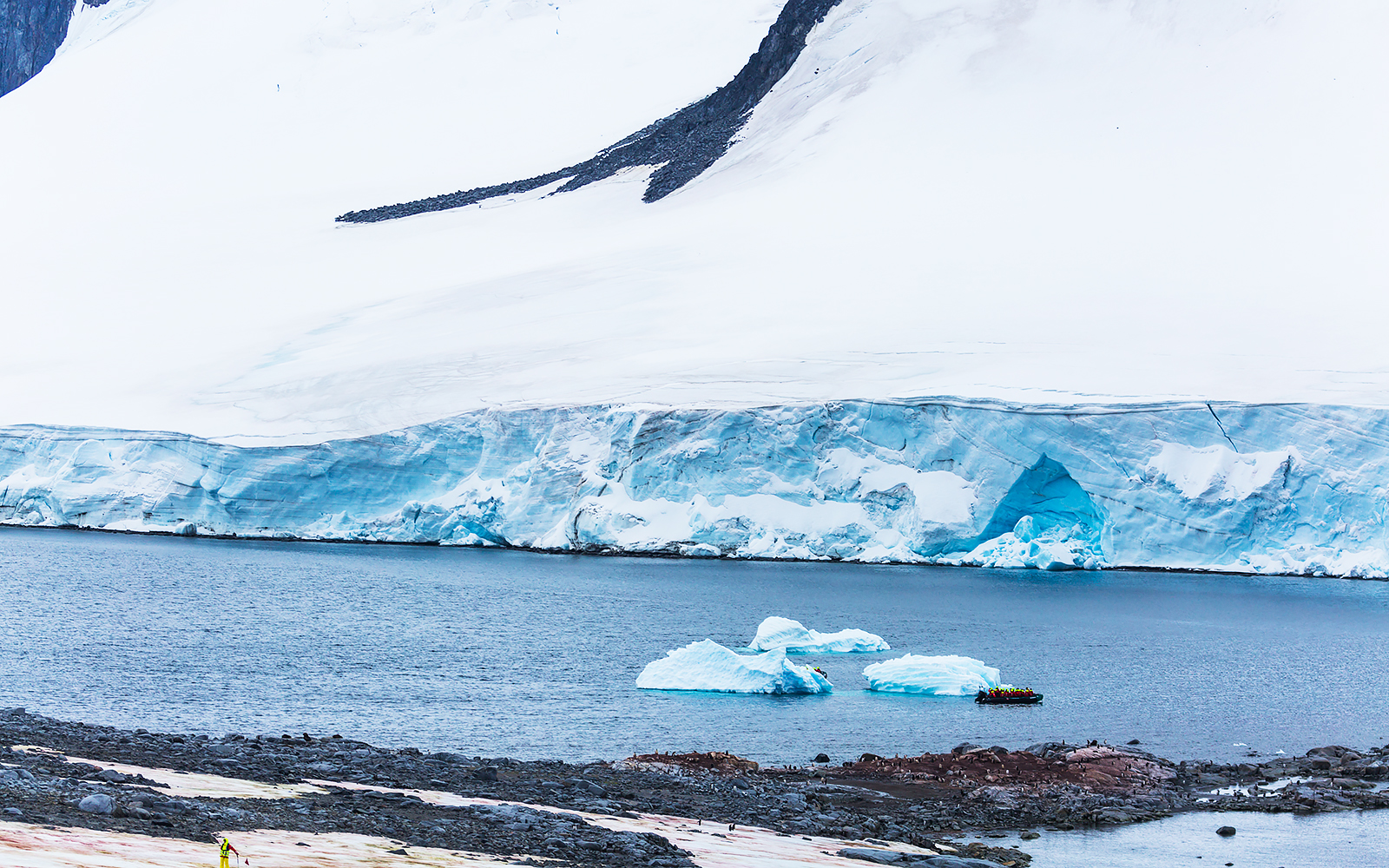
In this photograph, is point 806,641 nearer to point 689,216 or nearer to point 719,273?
point 719,273

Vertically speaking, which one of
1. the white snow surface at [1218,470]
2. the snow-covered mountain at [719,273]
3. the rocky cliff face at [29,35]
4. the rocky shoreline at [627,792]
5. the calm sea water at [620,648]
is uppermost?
the rocky cliff face at [29,35]

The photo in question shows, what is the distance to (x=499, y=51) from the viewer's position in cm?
7994

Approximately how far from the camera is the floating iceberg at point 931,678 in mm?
19172

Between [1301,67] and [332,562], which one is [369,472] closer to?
[332,562]

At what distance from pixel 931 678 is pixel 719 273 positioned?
3239 cm

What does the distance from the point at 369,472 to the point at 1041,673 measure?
20443 mm

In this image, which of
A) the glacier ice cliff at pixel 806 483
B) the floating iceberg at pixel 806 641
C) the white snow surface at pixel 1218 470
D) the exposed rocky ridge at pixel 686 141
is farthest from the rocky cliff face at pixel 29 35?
the floating iceberg at pixel 806 641

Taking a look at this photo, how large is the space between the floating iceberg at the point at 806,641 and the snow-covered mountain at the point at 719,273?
10.6 metres

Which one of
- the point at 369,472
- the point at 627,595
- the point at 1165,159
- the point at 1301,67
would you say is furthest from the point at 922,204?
the point at 627,595

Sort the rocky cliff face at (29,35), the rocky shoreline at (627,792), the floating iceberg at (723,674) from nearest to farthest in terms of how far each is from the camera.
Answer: the rocky shoreline at (627,792), the floating iceberg at (723,674), the rocky cliff face at (29,35)

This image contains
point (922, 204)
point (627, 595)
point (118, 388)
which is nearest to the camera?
point (627, 595)

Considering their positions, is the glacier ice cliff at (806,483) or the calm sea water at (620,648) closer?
the calm sea water at (620,648)

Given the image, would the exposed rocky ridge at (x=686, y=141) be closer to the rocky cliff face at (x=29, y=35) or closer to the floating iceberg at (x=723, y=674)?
the rocky cliff face at (x=29, y=35)

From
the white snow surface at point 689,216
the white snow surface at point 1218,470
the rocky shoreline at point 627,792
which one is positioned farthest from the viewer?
the white snow surface at point 689,216
